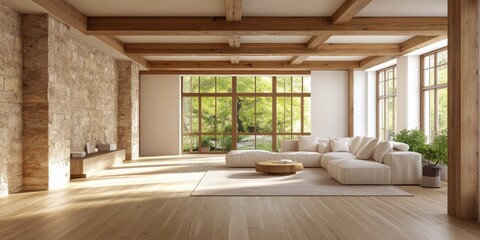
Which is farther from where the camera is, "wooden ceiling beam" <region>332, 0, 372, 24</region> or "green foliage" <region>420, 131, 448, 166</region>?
"green foliage" <region>420, 131, 448, 166</region>

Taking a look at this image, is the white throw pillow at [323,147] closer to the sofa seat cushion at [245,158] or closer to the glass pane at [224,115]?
the sofa seat cushion at [245,158]

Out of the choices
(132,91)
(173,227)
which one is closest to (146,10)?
(173,227)

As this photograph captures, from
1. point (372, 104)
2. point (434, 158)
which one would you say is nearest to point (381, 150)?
point (434, 158)

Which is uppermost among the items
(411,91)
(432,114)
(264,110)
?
(411,91)

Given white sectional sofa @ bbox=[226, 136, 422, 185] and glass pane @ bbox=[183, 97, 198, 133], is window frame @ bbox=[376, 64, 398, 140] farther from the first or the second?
glass pane @ bbox=[183, 97, 198, 133]

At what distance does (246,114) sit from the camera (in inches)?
562

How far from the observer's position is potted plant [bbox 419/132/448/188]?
6.74 meters

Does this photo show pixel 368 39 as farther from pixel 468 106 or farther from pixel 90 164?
pixel 90 164

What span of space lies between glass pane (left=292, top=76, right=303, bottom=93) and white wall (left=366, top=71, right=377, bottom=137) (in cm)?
241

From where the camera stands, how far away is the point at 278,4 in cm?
635

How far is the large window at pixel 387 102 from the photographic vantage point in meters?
11.8

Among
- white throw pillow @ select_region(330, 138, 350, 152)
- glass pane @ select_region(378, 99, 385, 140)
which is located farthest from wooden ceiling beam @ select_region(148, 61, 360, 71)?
white throw pillow @ select_region(330, 138, 350, 152)

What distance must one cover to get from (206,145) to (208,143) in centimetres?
11

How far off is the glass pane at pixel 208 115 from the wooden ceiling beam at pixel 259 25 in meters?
7.11
